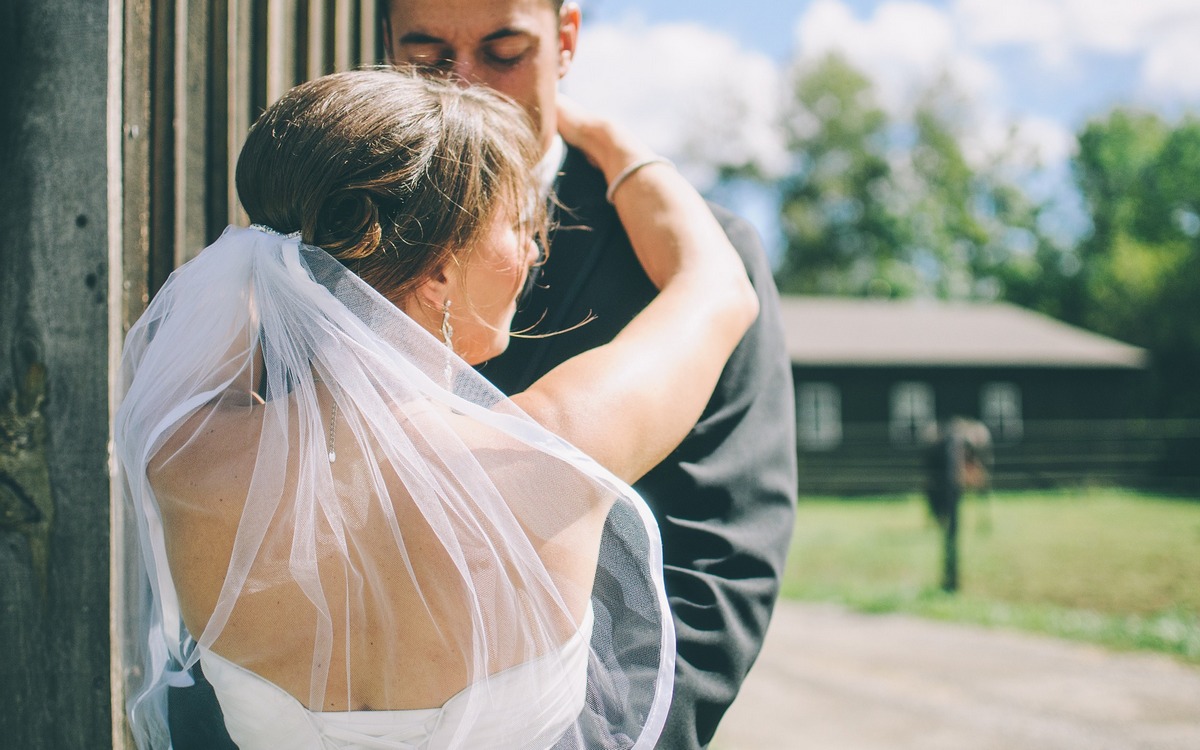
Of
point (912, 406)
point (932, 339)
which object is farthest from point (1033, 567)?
point (932, 339)

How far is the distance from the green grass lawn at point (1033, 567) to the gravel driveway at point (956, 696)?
649 mm

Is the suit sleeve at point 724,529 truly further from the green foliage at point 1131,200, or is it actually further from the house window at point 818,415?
the green foliage at point 1131,200

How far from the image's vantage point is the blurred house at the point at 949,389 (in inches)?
965

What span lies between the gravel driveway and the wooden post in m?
4.44

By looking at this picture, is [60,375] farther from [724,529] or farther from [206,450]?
[724,529]

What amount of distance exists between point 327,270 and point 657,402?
57 centimetres

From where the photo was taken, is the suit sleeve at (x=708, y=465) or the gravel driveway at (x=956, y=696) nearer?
the suit sleeve at (x=708, y=465)

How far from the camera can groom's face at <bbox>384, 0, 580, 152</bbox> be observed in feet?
6.75

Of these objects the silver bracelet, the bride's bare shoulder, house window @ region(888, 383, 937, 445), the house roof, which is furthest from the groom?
house window @ region(888, 383, 937, 445)

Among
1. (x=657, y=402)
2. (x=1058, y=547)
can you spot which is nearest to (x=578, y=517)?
(x=657, y=402)

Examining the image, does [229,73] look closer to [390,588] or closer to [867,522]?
[390,588]

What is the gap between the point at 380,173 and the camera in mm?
1475

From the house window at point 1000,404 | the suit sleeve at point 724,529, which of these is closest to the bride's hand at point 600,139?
the suit sleeve at point 724,529

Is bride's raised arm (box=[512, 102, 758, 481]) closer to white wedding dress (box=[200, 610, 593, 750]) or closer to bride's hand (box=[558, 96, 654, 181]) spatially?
bride's hand (box=[558, 96, 654, 181])
